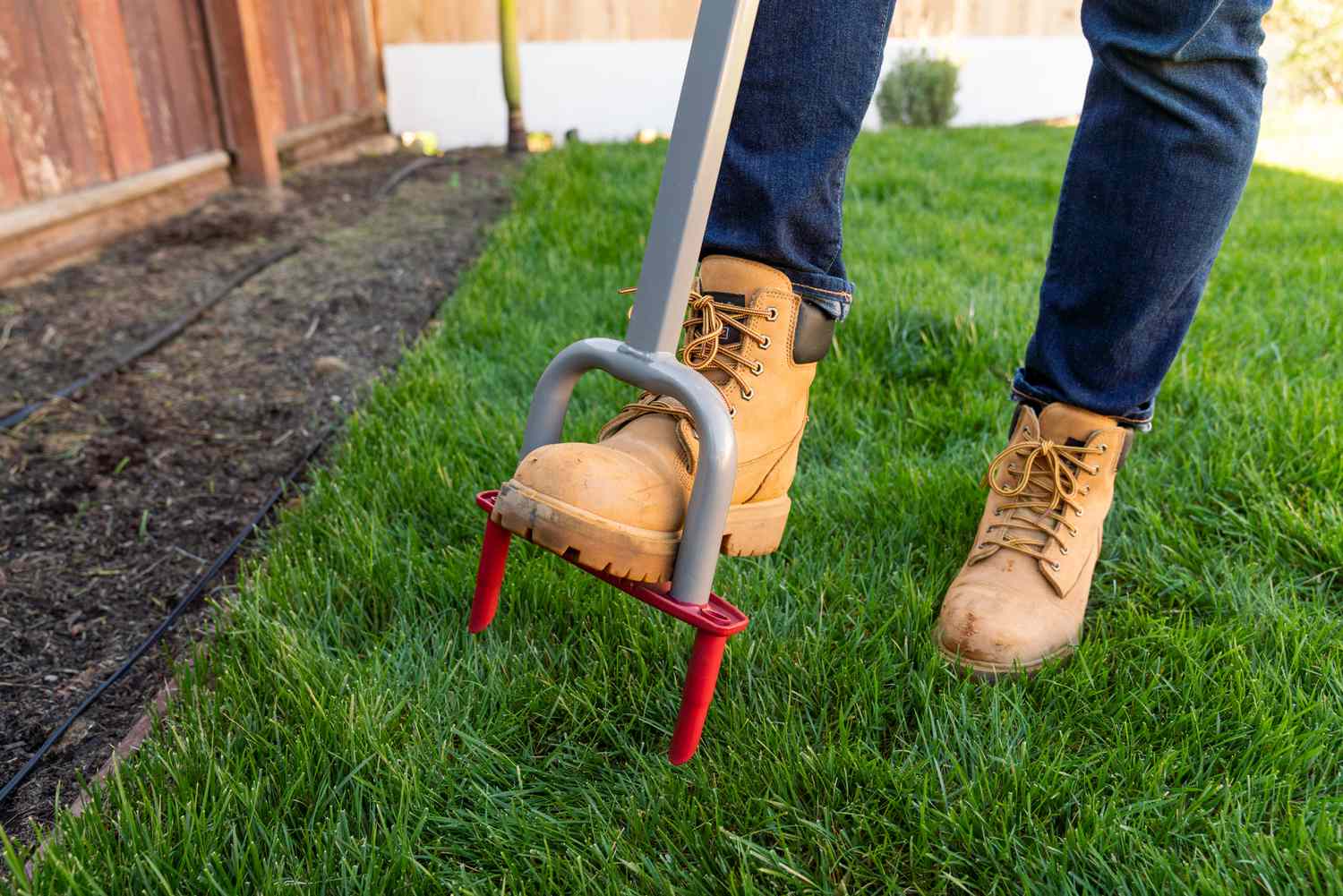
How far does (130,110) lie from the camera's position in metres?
3.32

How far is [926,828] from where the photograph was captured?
34.4 inches

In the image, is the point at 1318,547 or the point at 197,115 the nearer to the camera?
the point at 1318,547

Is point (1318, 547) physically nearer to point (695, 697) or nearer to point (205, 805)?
point (695, 697)

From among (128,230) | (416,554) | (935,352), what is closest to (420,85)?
(128,230)

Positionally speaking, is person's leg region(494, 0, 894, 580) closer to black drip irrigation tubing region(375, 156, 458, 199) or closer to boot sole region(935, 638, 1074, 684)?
boot sole region(935, 638, 1074, 684)

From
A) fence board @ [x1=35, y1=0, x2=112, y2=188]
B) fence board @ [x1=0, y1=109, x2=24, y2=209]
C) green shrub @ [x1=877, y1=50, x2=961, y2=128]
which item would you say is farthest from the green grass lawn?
green shrub @ [x1=877, y1=50, x2=961, y2=128]

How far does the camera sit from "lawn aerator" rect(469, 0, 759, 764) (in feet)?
2.84

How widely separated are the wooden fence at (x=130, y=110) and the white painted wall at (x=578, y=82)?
4.81ft

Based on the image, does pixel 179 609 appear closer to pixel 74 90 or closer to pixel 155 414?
pixel 155 414

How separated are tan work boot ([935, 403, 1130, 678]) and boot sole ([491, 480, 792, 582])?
0.42m

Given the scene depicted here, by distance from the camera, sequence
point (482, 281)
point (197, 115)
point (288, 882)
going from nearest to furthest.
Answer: point (288, 882) < point (482, 281) < point (197, 115)

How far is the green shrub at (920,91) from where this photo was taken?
22.2ft

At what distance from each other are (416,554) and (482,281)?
149 centimetres

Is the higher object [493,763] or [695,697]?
[695,697]
